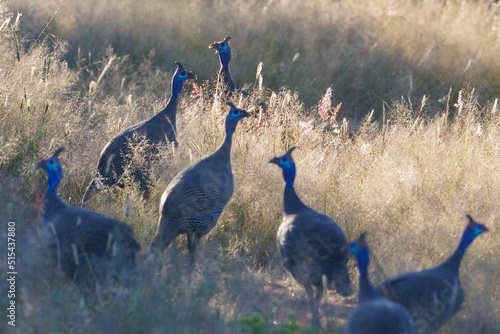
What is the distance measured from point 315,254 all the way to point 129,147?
77.2 inches

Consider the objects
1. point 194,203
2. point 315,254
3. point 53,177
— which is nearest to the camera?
point 315,254

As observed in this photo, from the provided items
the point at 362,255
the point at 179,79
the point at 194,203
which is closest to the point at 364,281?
the point at 362,255

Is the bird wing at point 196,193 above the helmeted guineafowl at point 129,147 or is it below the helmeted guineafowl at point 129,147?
above

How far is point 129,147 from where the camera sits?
20.6 ft

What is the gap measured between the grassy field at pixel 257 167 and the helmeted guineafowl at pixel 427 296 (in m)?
0.22

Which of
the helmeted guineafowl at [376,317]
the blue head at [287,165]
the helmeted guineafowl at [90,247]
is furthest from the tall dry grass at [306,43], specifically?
the helmeted guineafowl at [376,317]

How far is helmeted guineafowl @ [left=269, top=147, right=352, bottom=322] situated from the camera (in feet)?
16.0

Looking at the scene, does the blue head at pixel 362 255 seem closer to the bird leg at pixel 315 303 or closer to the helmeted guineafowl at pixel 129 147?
the bird leg at pixel 315 303

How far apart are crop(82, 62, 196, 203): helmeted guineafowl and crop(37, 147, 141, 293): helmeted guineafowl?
133 centimetres

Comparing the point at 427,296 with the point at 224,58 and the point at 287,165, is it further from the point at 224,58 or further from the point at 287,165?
the point at 224,58

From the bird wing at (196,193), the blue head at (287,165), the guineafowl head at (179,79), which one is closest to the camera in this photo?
the blue head at (287,165)

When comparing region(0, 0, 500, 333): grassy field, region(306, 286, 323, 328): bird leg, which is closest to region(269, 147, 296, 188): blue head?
region(0, 0, 500, 333): grassy field

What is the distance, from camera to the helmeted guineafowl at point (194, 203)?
5.58 m

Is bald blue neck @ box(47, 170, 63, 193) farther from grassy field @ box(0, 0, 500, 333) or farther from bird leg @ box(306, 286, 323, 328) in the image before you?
bird leg @ box(306, 286, 323, 328)
